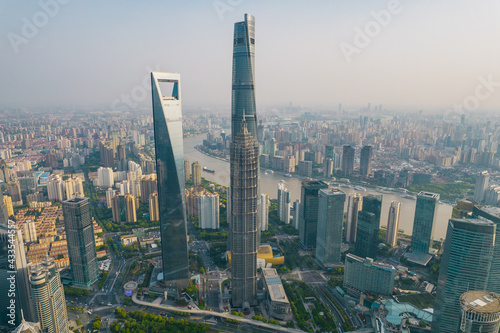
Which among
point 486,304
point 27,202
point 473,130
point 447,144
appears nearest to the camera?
point 486,304

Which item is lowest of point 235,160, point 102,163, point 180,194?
point 102,163

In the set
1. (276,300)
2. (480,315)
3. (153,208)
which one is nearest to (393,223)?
(276,300)

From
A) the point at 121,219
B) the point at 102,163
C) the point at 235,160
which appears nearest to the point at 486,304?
the point at 235,160

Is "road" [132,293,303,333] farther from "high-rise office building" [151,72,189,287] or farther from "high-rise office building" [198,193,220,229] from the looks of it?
"high-rise office building" [198,193,220,229]

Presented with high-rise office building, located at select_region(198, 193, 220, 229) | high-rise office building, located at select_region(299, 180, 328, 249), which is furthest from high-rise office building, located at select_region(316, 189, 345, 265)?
high-rise office building, located at select_region(198, 193, 220, 229)

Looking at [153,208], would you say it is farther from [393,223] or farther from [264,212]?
[393,223]

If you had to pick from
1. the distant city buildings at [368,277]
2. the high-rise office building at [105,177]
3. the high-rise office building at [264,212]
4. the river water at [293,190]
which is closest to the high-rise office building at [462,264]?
the distant city buildings at [368,277]

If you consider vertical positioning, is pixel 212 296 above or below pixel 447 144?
below

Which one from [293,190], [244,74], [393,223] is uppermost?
[244,74]

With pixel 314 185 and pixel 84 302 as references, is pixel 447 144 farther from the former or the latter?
pixel 84 302
